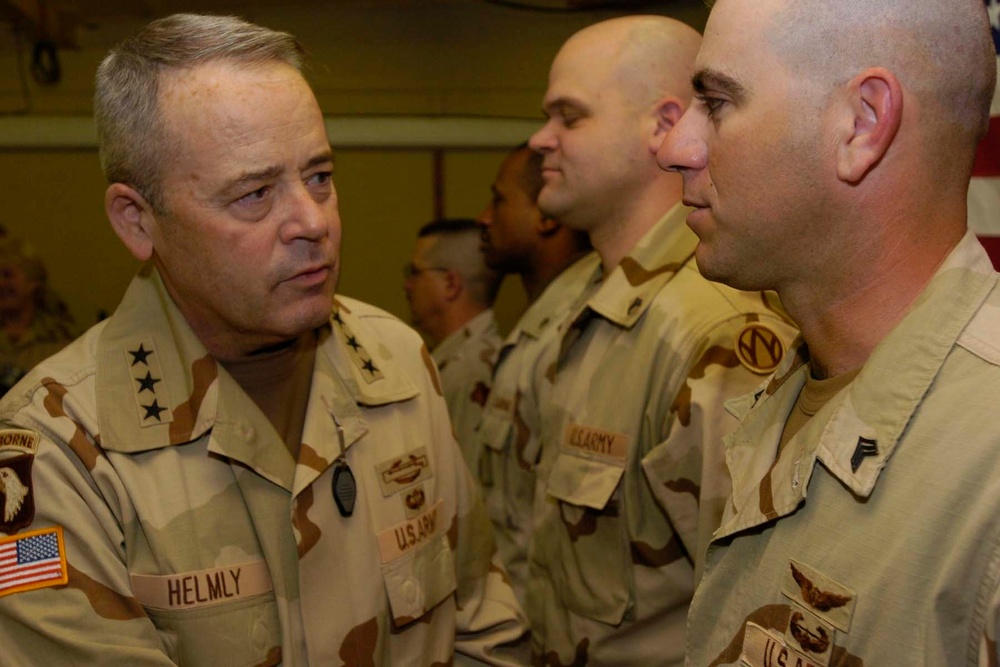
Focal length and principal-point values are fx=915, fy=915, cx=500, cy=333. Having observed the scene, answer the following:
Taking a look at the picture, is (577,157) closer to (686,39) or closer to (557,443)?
(686,39)

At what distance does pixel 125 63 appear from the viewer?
1454 millimetres

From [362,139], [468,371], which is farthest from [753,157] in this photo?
[362,139]

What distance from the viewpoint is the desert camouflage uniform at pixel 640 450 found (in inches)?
67.1

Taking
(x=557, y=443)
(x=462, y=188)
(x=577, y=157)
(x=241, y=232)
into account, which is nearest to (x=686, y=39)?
(x=577, y=157)

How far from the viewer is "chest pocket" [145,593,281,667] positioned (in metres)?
1.32

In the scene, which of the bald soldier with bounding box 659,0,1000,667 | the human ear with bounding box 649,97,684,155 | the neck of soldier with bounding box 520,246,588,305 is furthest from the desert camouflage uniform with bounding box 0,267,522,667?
the neck of soldier with bounding box 520,246,588,305

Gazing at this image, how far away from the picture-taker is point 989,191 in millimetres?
1904

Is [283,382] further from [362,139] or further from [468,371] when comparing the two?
[362,139]

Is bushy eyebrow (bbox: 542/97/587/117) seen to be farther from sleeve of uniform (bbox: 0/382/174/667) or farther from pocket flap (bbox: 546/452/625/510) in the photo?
sleeve of uniform (bbox: 0/382/174/667)

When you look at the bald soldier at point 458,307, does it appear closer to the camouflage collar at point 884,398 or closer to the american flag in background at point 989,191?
the american flag in background at point 989,191

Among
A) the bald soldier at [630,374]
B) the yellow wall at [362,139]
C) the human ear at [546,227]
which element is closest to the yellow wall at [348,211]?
the yellow wall at [362,139]

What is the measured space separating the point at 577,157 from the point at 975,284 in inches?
48.8

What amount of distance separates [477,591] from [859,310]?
0.95 metres

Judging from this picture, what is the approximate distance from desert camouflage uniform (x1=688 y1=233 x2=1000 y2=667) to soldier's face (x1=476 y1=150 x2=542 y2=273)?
7.07ft
